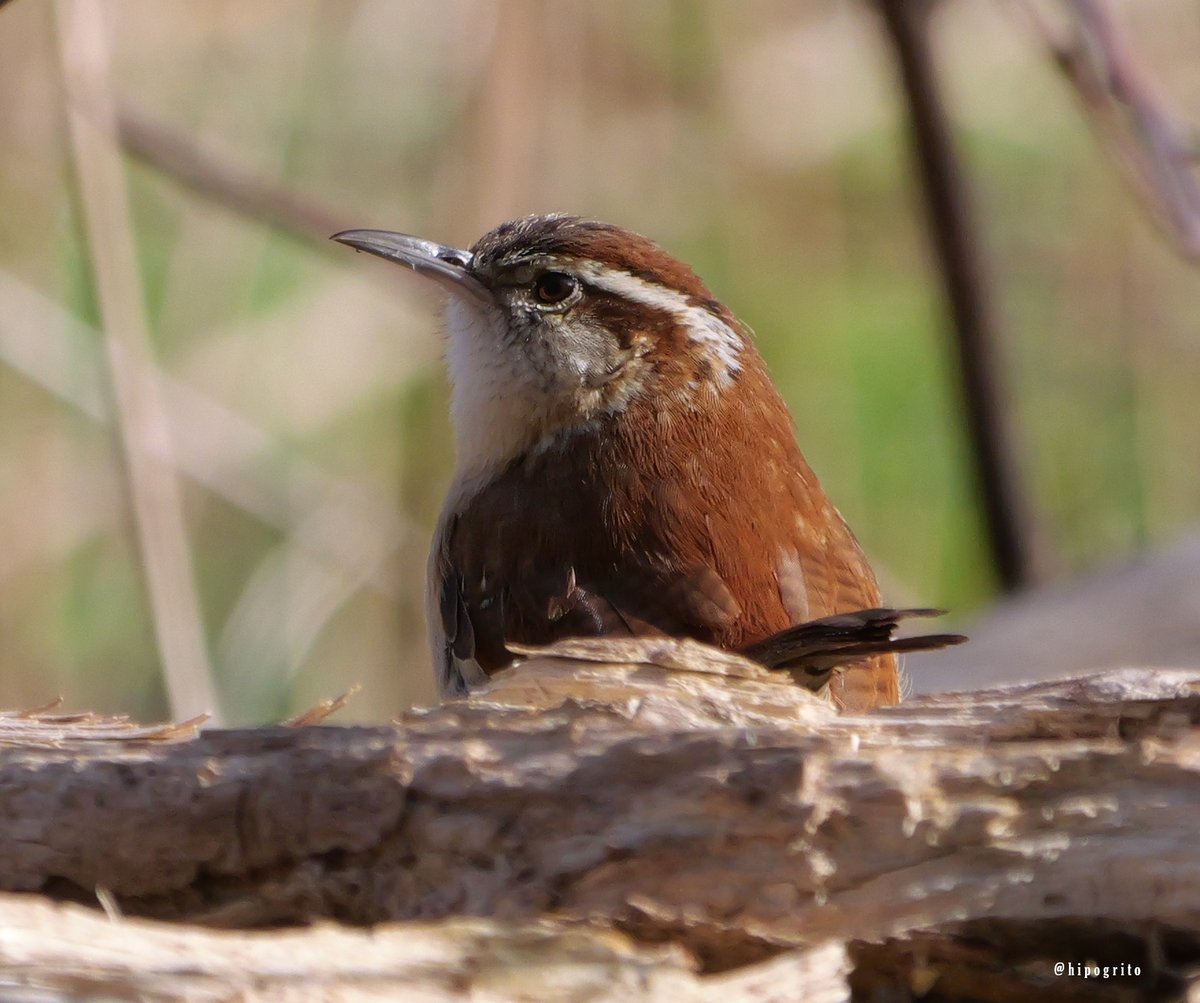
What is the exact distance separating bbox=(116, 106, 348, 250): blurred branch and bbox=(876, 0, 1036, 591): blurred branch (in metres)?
1.76

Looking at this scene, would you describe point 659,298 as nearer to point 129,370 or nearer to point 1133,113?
point 1133,113

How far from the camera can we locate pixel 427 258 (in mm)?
3600

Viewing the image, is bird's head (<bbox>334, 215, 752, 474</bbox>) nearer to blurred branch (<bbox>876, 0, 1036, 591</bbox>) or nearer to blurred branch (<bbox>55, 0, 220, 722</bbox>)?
blurred branch (<bbox>55, 0, 220, 722</bbox>)

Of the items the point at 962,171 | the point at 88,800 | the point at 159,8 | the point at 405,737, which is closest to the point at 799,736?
the point at 405,737

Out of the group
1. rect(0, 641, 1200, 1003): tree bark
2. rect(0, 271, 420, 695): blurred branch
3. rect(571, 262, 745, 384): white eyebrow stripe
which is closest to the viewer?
rect(0, 641, 1200, 1003): tree bark

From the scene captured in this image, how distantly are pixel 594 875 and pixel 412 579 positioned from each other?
3728 millimetres

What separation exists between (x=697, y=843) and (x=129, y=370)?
8.12ft

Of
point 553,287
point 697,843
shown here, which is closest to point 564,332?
point 553,287

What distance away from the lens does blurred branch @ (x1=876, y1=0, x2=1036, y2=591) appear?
4672mm

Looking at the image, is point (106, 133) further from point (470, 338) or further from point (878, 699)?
point (878, 699)

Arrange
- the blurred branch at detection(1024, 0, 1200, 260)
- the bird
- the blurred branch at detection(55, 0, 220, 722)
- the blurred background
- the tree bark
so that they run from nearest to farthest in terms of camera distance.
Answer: the tree bark, the bird, the blurred branch at detection(1024, 0, 1200, 260), the blurred branch at detection(55, 0, 220, 722), the blurred background

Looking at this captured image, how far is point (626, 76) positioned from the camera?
7039 millimetres

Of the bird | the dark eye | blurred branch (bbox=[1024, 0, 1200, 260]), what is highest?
blurred branch (bbox=[1024, 0, 1200, 260])

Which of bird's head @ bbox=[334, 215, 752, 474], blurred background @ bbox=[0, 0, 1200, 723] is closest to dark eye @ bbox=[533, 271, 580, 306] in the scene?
bird's head @ bbox=[334, 215, 752, 474]
